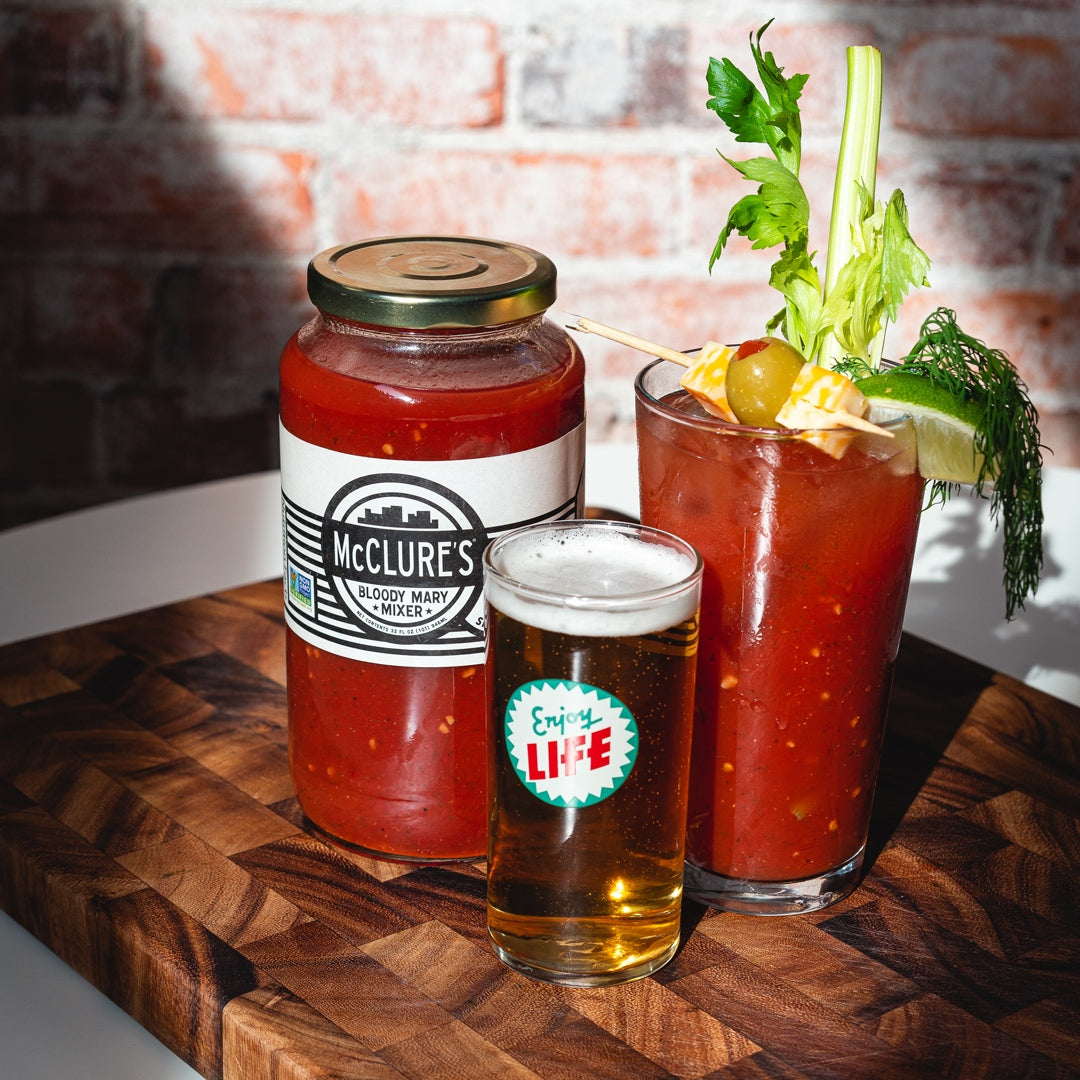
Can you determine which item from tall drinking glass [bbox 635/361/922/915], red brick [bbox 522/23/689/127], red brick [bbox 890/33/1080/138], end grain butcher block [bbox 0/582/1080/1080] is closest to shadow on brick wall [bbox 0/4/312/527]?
red brick [bbox 522/23/689/127]

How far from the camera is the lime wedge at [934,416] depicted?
0.66 m

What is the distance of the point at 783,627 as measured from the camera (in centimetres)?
69

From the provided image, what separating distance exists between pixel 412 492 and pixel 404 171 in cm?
104

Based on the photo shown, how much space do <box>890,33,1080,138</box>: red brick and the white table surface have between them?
558 millimetres

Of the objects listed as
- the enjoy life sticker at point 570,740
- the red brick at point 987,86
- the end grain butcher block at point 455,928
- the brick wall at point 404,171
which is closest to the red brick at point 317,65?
the brick wall at point 404,171

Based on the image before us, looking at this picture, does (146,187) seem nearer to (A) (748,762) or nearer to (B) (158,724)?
(B) (158,724)

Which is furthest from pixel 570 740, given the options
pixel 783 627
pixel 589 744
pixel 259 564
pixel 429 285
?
pixel 259 564

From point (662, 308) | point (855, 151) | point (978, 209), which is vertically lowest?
point (662, 308)

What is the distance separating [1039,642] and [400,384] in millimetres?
596

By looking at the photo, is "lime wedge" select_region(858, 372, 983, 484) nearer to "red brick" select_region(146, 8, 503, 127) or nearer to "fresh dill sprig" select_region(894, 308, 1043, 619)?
"fresh dill sprig" select_region(894, 308, 1043, 619)

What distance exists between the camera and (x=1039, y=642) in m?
1.08

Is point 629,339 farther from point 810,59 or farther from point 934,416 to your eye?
point 810,59

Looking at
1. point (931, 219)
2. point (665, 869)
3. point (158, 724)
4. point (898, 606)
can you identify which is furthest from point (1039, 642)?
point (931, 219)

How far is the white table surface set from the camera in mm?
1082
